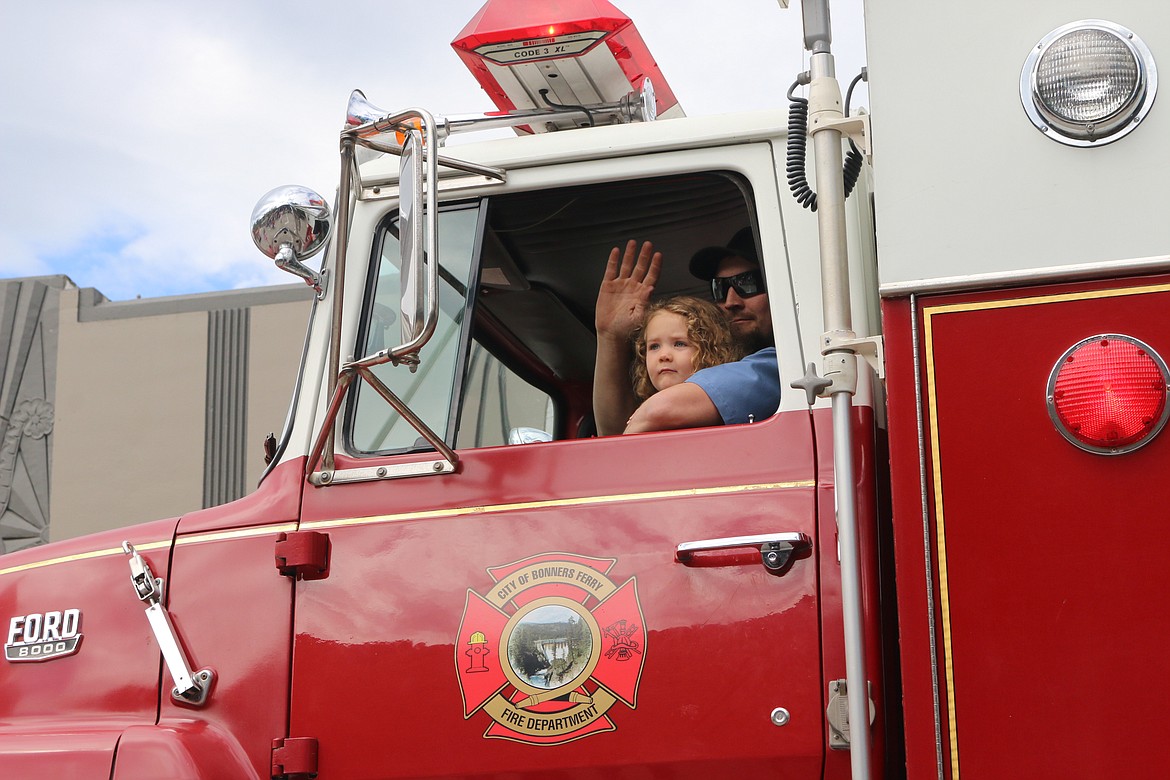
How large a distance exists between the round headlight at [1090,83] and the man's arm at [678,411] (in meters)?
A: 0.93

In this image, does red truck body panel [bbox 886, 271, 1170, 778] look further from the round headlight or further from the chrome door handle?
the chrome door handle

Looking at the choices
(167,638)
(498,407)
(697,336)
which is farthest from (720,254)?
(167,638)

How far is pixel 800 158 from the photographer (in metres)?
2.44

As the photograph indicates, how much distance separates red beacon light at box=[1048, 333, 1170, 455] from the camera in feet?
5.85

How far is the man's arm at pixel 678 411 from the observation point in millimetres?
2576

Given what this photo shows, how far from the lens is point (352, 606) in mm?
2457

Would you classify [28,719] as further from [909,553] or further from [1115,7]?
[1115,7]

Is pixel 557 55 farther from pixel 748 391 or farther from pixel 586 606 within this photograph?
pixel 586 606

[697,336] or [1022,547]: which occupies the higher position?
[697,336]

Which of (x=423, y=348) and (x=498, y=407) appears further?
(x=498, y=407)

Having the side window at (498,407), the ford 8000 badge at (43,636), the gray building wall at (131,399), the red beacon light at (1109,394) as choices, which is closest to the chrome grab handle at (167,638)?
the ford 8000 badge at (43,636)

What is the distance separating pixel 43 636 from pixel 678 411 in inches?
60.6

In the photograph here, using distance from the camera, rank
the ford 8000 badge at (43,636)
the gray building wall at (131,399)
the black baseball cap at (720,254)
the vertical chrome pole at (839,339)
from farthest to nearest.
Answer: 1. the gray building wall at (131,399)
2. the black baseball cap at (720,254)
3. the ford 8000 badge at (43,636)
4. the vertical chrome pole at (839,339)

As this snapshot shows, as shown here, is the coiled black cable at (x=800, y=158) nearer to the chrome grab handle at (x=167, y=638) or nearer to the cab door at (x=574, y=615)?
the cab door at (x=574, y=615)
